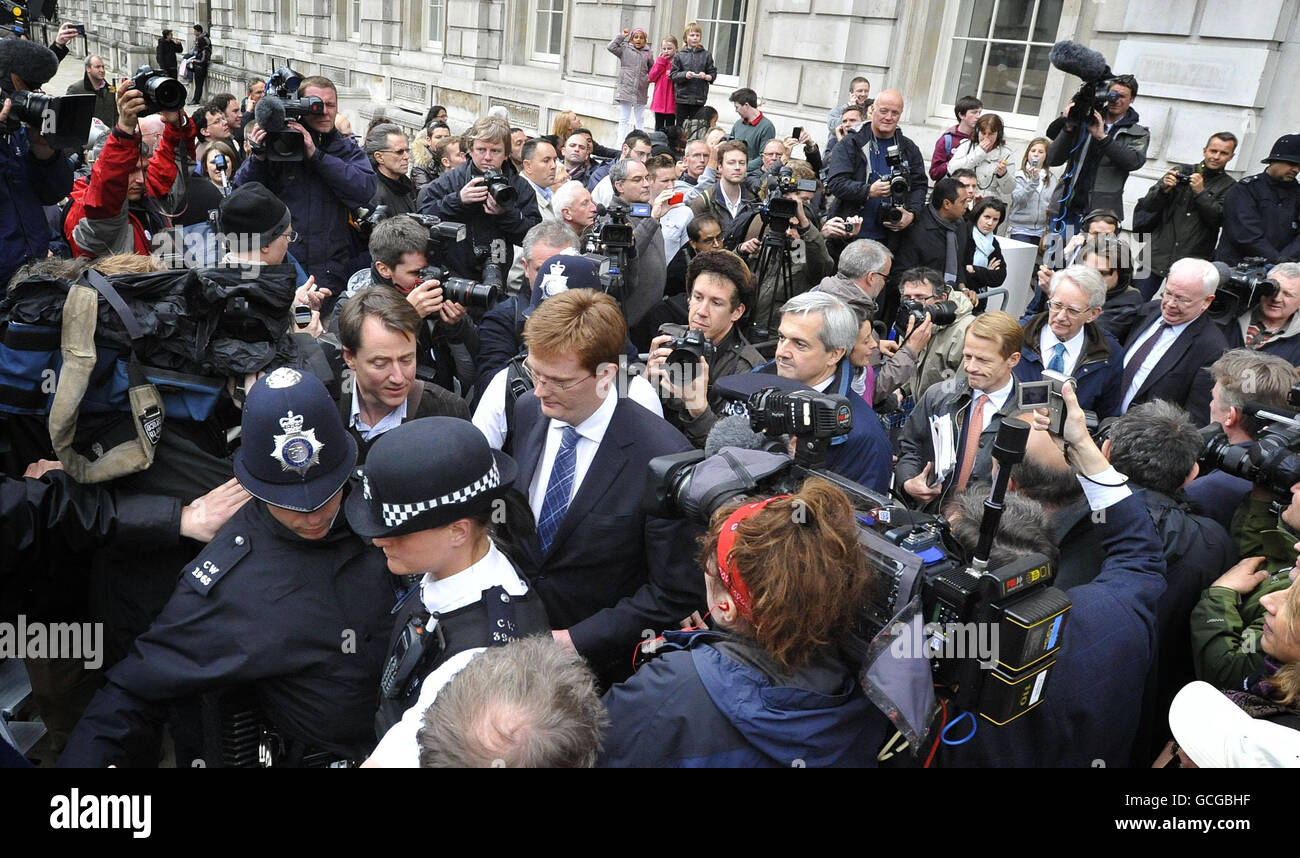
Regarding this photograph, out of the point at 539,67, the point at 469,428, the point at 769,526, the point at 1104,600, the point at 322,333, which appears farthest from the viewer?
the point at 539,67

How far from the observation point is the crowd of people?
1773 millimetres

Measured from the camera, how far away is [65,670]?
2.93 meters

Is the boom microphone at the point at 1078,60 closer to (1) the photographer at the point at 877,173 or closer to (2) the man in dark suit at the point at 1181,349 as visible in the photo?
(1) the photographer at the point at 877,173

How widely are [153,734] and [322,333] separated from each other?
2.07m

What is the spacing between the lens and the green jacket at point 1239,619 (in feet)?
7.98

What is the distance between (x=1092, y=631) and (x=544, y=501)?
1.53 meters

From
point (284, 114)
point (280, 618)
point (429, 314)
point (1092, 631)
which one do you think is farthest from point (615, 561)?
point (284, 114)

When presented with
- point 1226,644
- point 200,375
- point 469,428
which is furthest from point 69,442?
point 1226,644

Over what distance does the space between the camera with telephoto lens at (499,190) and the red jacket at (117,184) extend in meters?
1.57

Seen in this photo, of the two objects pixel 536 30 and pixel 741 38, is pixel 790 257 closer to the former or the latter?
pixel 741 38

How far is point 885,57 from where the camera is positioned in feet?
32.9

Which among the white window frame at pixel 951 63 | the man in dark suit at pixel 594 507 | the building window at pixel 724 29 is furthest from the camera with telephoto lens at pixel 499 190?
the building window at pixel 724 29

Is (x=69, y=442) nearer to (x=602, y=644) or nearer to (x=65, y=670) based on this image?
(x=65, y=670)

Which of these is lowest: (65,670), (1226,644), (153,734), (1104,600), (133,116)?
(65,670)
